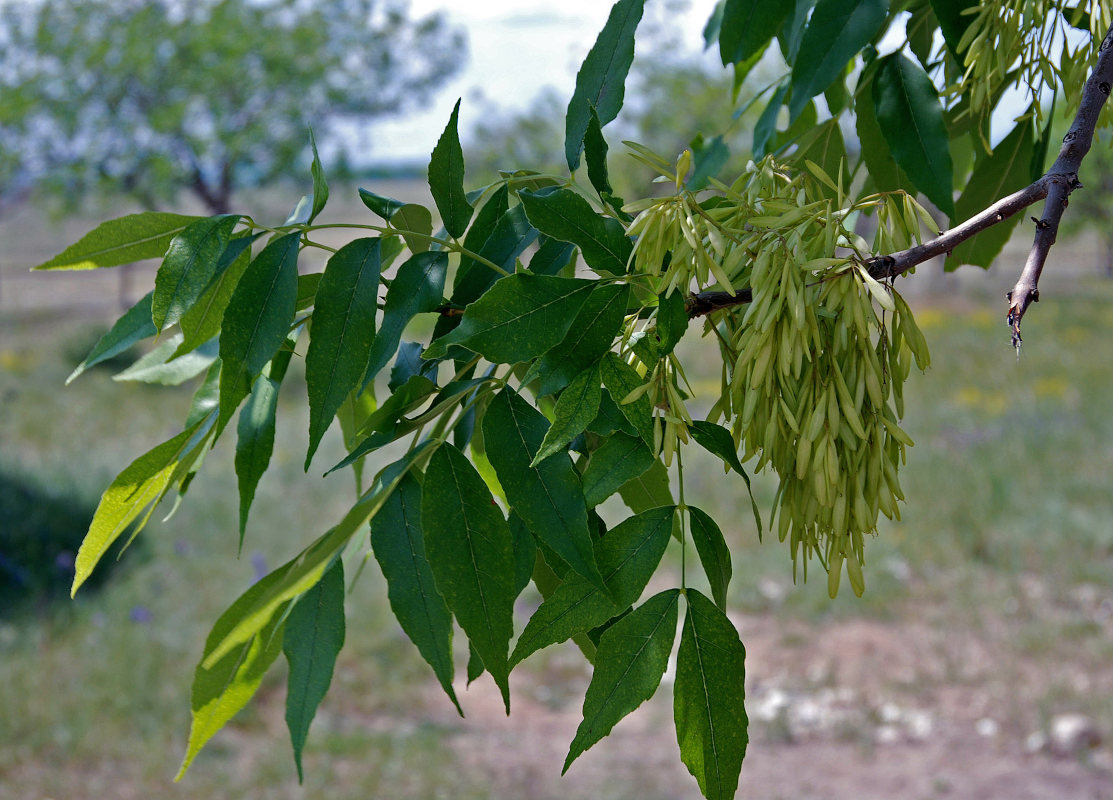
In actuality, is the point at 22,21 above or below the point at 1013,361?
above

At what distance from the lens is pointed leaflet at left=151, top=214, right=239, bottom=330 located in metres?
0.60

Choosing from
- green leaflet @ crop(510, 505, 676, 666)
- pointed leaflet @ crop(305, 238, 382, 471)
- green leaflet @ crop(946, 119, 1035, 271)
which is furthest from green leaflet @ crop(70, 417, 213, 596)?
green leaflet @ crop(946, 119, 1035, 271)

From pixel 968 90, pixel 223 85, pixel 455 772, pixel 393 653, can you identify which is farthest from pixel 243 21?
pixel 968 90

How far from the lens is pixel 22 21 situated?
11.9m

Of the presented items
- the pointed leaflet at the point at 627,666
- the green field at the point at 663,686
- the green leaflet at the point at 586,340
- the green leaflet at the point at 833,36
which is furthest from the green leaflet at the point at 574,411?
the green field at the point at 663,686

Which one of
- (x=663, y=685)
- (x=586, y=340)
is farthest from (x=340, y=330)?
(x=663, y=685)

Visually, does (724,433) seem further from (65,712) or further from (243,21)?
(243,21)

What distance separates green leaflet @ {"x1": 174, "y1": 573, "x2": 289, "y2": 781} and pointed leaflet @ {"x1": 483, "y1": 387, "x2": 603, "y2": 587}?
0.16 m

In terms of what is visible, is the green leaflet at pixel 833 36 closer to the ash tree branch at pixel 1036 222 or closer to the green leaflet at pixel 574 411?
the ash tree branch at pixel 1036 222

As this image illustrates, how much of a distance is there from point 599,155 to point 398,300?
0.53 ft

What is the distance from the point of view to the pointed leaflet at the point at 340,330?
61 cm

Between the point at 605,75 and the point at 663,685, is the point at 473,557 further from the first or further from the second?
the point at 663,685

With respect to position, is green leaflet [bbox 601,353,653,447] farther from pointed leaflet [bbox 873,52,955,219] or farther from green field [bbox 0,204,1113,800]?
green field [bbox 0,204,1113,800]

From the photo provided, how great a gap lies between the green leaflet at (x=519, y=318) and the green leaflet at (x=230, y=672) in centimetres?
20
